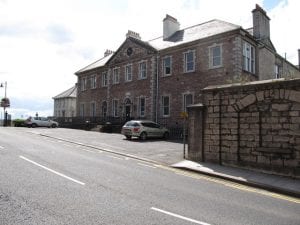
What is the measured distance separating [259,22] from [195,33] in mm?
6032

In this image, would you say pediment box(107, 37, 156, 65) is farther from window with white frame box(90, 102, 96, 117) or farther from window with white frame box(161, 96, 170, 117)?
window with white frame box(90, 102, 96, 117)

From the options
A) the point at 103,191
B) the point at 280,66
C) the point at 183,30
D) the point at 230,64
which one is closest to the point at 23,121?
the point at 183,30

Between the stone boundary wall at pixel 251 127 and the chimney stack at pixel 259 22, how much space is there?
1677 centimetres

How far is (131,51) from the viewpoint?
35.3 m

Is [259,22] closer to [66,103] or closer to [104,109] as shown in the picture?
[104,109]

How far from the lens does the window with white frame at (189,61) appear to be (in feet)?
94.0

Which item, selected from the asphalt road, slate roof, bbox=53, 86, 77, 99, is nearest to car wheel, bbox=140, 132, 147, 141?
the asphalt road

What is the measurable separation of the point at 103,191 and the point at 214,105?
7.63 meters

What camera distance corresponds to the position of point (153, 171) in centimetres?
1172

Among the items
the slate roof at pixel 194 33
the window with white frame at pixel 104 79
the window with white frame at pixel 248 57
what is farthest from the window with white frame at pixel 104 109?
the window with white frame at pixel 248 57

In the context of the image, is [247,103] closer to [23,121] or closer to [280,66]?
[280,66]

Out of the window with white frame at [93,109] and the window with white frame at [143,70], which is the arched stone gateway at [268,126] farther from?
the window with white frame at [93,109]

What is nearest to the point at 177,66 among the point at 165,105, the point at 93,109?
the point at 165,105

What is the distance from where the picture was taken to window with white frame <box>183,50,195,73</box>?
28.7m
